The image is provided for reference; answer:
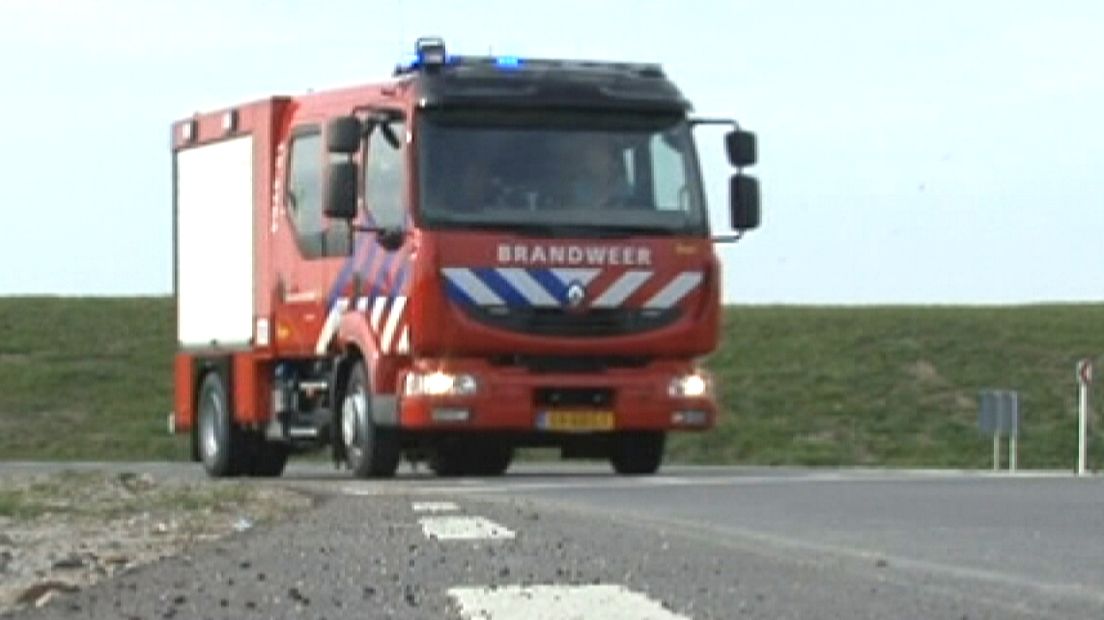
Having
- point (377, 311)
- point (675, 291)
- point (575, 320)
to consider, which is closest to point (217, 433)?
point (377, 311)

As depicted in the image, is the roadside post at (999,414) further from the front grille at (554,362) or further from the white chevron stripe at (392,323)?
the white chevron stripe at (392,323)

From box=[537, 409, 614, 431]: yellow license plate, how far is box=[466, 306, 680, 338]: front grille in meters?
0.61

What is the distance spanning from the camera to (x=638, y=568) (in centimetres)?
1226

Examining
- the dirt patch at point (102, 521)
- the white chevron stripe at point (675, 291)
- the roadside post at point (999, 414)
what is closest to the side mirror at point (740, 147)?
the white chevron stripe at point (675, 291)

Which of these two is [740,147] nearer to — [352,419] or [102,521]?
[352,419]

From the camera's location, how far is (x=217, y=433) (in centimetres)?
2873

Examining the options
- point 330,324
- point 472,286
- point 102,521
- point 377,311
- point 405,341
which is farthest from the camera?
point 330,324

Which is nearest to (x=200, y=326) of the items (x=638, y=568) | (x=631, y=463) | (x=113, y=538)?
(x=631, y=463)

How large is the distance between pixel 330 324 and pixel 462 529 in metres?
11.2

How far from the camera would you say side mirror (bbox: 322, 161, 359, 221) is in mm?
24625

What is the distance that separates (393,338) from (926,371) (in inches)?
1293

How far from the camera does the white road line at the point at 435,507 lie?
17656mm

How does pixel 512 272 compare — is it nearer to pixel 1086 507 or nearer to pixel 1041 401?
pixel 1086 507

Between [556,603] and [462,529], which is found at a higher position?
[556,603]
